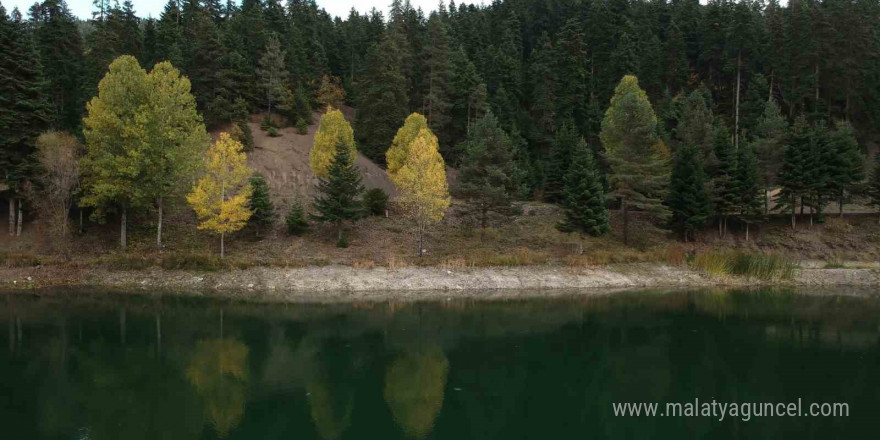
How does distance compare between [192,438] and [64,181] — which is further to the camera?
[64,181]

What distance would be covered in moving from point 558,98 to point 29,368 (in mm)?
65923

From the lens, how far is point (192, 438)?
1395 centimetres

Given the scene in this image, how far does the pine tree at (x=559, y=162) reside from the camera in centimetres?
5528

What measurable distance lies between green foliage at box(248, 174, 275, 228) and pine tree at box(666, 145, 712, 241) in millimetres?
33345

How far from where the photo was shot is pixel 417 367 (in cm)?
2086

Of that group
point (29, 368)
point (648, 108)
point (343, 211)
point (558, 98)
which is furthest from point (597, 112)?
point (29, 368)

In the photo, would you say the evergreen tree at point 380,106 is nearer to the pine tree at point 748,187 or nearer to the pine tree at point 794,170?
→ the pine tree at point 748,187

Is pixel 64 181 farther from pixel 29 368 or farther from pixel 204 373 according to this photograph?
pixel 204 373

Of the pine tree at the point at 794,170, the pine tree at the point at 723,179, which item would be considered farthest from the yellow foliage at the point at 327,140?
the pine tree at the point at 794,170

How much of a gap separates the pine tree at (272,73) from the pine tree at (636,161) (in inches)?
1657

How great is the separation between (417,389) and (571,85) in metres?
63.6

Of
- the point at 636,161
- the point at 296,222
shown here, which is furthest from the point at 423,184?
the point at 636,161

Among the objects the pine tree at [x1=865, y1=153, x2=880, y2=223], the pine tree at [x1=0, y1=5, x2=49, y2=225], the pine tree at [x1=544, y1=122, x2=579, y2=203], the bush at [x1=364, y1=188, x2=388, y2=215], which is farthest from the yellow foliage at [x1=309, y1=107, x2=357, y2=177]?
the pine tree at [x1=865, y1=153, x2=880, y2=223]

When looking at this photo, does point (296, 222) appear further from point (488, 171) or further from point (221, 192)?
point (488, 171)
